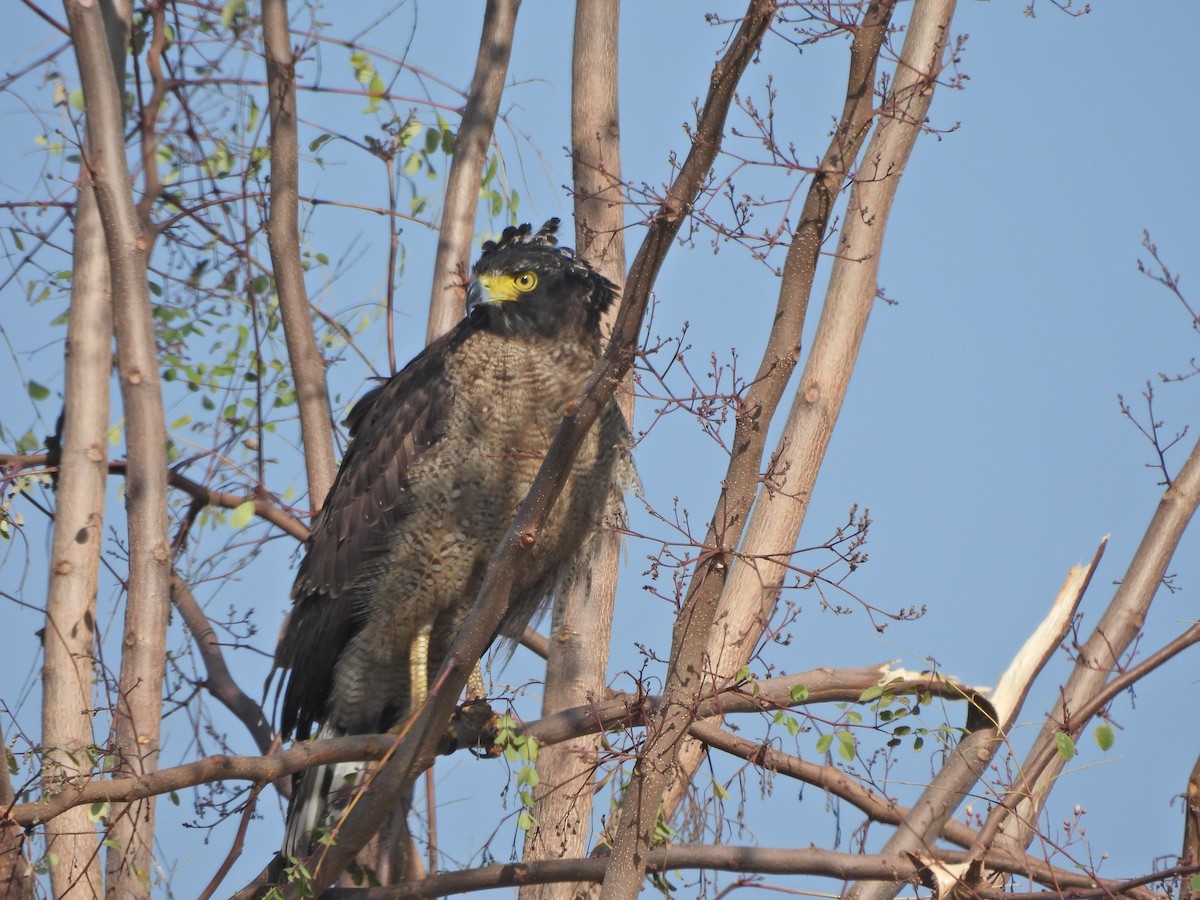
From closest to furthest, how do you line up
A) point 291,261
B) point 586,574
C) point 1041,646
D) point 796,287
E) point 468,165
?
1. point 796,287
2. point 1041,646
3. point 586,574
4. point 291,261
5. point 468,165

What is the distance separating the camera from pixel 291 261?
5.19 meters

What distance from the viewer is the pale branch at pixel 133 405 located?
14.2 ft

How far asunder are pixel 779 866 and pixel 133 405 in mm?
2643

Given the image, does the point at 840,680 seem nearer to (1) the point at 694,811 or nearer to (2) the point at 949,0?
(1) the point at 694,811

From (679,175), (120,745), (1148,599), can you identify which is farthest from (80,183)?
(1148,599)

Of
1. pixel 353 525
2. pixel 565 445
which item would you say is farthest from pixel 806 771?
pixel 353 525

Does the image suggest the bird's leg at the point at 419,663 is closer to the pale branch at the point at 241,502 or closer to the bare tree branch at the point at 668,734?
the pale branch at the point at 241,502

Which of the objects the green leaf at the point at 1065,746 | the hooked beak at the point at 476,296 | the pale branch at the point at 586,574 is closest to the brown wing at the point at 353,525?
the hooked beak at the point at 476,296

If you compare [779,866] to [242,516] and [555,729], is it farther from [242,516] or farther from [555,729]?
[242,516]

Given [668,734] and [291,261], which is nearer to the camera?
[668,734]

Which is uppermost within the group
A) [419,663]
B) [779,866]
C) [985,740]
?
[419,663]

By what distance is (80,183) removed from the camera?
16.5ft

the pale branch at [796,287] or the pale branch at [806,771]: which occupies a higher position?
the pale branch at [796,287]

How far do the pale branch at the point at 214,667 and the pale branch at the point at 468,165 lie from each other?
139cm
